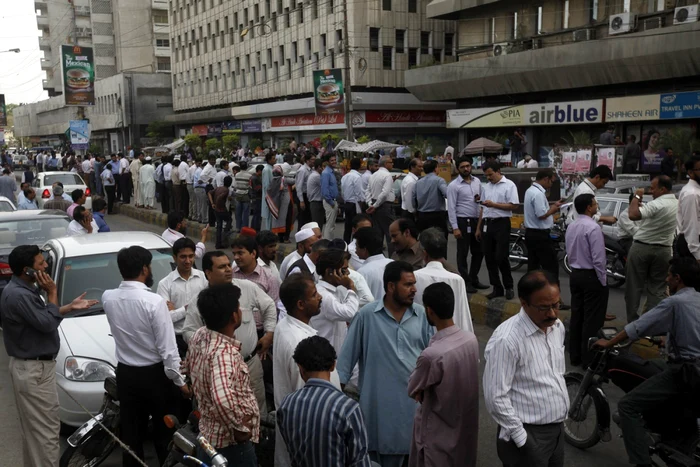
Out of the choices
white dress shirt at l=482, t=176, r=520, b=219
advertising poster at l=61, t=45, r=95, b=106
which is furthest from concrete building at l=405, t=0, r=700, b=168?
advertising poster at l=61, t=45, r=95, b=106

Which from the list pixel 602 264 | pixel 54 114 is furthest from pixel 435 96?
pixel 54 114

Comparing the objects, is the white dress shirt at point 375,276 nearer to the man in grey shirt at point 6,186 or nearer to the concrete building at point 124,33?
the man in grey shirt at point 6,186

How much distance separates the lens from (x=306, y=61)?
48531mm

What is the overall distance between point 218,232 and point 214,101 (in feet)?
163

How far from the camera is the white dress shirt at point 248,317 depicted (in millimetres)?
4873

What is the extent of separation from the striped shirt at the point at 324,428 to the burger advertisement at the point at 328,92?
3142 cm

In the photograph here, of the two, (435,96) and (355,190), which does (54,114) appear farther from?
(355,190)

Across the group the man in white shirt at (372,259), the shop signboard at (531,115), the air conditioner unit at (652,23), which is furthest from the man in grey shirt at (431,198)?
the shop signboard at (531,115)

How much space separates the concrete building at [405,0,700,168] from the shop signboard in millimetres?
43

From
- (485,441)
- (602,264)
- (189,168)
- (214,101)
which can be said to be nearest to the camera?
(485,441)

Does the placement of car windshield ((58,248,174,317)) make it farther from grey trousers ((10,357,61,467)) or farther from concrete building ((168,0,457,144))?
concrete building ((168,0,457,144))

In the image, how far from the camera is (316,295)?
416cm

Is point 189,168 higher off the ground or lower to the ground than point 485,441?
higher

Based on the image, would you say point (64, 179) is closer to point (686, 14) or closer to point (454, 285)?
point (454, 285)
